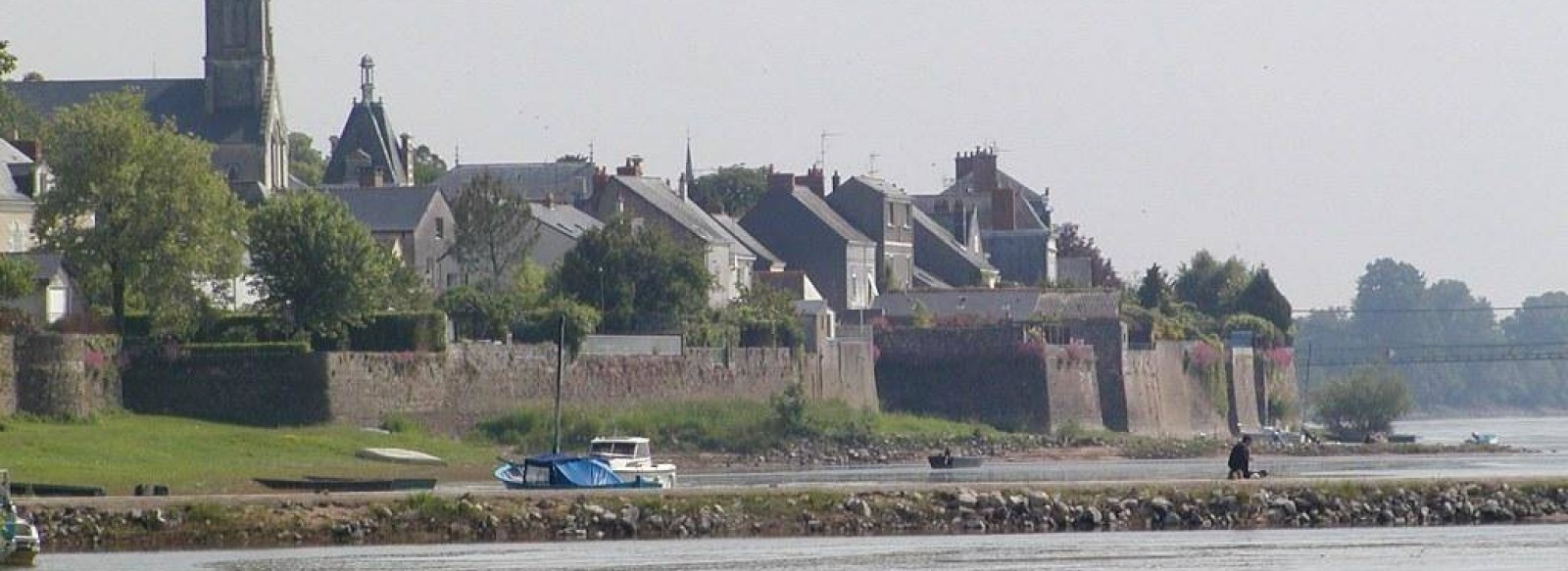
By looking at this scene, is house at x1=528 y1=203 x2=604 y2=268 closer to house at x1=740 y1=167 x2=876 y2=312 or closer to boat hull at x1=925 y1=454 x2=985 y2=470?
house at x1=740 y1=167 x2=876 y2=312

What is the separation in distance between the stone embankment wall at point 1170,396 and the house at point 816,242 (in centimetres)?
1125

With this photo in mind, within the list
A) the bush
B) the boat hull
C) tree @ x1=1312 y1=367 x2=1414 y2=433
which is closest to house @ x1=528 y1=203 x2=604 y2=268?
the boat hull

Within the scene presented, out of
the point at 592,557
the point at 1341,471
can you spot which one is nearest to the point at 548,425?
the point at 1341,471

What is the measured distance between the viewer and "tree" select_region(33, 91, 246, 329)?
3548 inches

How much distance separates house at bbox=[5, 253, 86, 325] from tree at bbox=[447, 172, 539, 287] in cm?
2798

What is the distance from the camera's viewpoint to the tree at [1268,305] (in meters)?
157

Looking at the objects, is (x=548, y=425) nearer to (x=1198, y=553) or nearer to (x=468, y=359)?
(x=468, y=359)

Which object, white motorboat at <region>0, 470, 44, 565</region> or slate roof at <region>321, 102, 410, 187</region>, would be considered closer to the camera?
white motorboat at <region>0, 470, 44, 565</region>

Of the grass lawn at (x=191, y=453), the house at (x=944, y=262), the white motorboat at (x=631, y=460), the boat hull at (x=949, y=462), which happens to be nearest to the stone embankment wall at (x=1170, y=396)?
the house at (x=944, y=262)

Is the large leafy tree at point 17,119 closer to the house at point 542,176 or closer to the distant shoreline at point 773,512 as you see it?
the house at point 542,176

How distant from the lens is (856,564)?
2026 inches

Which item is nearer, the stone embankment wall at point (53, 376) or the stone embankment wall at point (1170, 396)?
the stone embankment wall at point (53, 376)

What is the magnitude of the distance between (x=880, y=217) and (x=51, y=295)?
56365mm

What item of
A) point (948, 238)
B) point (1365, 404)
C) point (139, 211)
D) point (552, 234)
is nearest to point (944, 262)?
point (948, 238)
